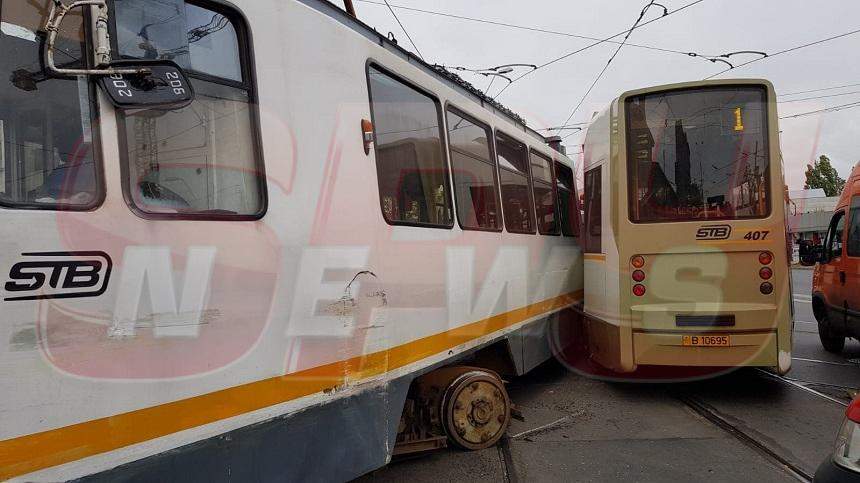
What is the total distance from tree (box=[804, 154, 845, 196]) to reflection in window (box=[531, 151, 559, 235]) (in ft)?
154

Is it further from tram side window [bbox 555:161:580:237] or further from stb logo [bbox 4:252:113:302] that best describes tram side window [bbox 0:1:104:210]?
tram side window [bbox 555:161:580:237]

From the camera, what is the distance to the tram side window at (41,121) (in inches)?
71.7

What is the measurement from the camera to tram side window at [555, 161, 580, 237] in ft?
24.4

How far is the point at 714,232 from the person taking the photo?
5.69 m

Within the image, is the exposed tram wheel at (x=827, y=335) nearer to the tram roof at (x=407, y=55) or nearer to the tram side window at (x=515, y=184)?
the tram side window at (x=515, y=184)

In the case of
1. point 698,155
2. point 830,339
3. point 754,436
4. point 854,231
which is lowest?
point 754,436

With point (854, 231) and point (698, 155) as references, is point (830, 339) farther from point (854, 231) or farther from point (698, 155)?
point (698, 155)

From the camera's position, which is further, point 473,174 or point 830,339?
point 830,339

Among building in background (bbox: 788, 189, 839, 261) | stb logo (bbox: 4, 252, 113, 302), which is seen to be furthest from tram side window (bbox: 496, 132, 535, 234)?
building in background (bbox: 788, 189, 839, 261)

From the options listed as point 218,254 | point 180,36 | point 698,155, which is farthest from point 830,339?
point 180,36

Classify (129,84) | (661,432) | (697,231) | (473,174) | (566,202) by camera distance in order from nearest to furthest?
(129,84) → (473,174) → (661,432) → (697,231) → (566,202)

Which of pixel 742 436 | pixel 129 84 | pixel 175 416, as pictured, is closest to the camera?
pixel 129 84

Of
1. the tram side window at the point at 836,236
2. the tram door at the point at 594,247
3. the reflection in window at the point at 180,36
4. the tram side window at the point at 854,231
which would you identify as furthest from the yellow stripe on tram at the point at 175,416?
the tram side window at the point at 836,236

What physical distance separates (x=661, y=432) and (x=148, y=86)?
4859mm
